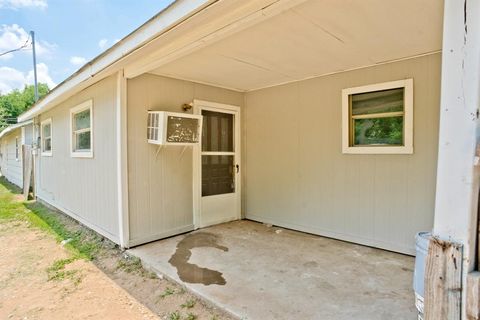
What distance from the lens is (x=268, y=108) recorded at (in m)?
4.72

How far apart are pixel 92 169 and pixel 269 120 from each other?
2930 mm

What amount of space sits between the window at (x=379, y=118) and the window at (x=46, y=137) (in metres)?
6.47

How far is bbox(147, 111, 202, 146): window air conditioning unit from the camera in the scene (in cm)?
365

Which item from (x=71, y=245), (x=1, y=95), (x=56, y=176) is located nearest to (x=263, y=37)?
(x=71, y=245)

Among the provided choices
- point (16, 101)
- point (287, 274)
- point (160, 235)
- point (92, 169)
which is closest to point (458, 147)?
point (287, 274)

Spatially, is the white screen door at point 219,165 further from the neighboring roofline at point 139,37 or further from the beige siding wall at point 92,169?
the neighboring roofline at point 139,37

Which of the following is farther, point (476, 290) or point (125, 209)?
point (125, 209)

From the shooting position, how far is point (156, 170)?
394 centimetres

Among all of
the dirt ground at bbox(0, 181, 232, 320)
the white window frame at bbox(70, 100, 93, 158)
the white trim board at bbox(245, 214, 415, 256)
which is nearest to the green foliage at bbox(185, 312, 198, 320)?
the dirt ground at bbox(0, 181, 232, 320)

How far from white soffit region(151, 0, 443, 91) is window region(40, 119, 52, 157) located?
4.47m

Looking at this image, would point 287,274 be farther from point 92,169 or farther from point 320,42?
point 92,169

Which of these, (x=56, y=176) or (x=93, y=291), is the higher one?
(x=56, y=176)

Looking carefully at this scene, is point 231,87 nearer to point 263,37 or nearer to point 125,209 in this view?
point 263,37

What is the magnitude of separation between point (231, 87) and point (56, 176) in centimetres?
441
